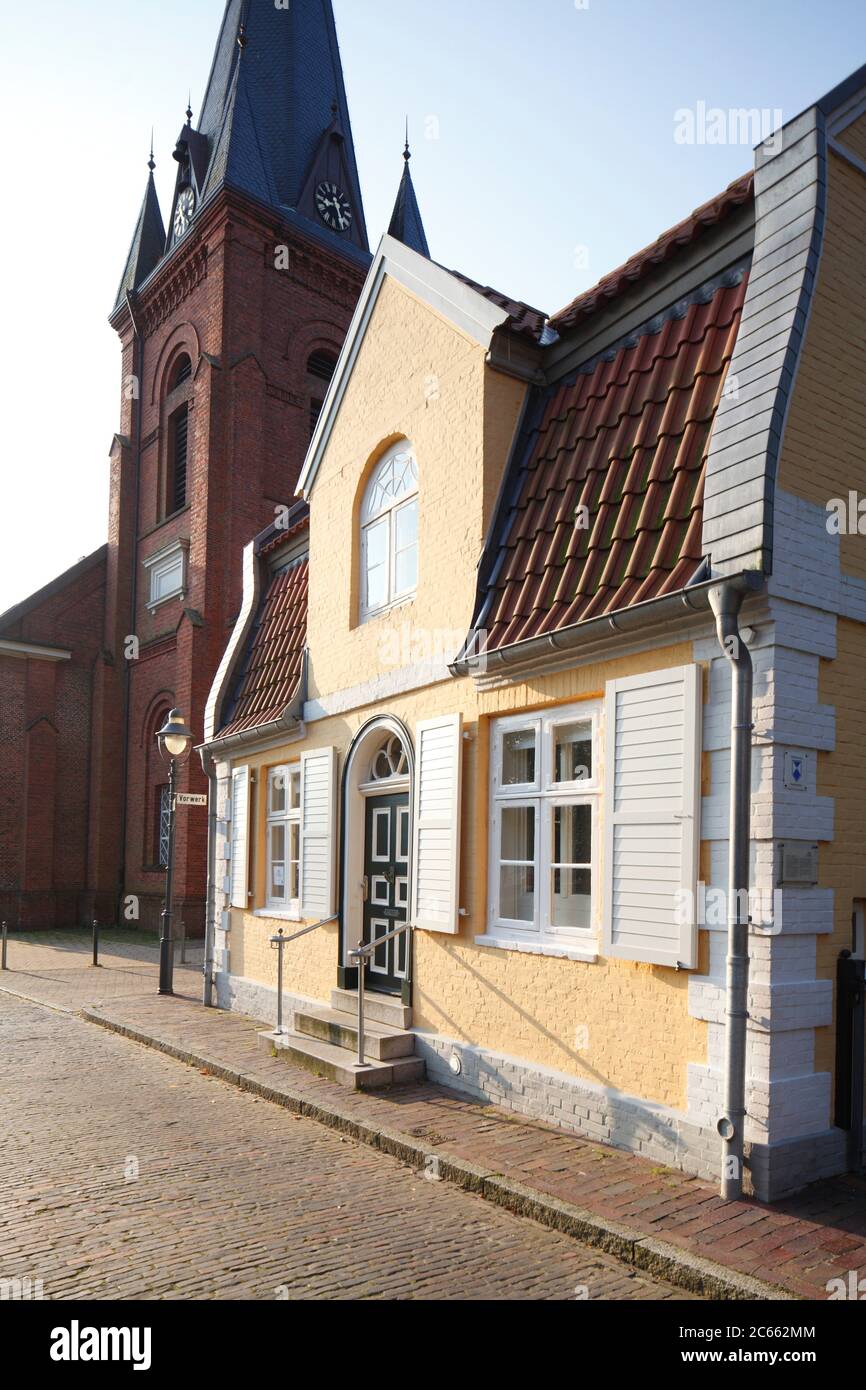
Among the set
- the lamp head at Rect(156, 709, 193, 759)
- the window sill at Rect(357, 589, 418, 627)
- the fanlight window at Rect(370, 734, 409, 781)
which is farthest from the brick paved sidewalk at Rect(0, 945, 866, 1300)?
the lamp head at Rect(156, 709, 193, 759)

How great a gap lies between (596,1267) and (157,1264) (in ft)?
6.94

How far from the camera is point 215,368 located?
859 inches

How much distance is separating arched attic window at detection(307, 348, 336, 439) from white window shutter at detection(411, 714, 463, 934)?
16.6 m

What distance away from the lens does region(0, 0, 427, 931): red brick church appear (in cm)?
2195

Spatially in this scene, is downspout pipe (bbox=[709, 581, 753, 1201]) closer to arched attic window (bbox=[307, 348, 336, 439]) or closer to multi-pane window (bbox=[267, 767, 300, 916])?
multi-pane window (bbox=[267, 767, 300, 916])

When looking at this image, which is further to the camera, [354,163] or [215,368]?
[354,163]

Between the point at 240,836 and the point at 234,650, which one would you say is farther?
the point at 234,650

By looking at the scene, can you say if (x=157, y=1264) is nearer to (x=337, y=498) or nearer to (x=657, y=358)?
(x=657, y=358)

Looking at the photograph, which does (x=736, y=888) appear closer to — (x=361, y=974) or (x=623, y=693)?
(x=623, y=693)

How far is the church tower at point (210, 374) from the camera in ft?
71.4

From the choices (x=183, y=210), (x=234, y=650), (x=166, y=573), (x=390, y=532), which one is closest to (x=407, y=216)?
(x=183, y=210)

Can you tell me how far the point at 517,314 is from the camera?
8.71m

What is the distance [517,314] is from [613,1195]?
682 cm

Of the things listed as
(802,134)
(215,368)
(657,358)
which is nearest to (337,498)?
(657,358)
